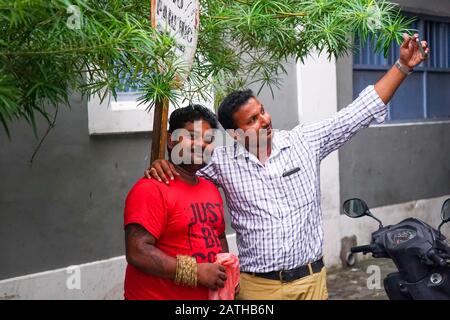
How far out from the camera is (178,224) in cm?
288

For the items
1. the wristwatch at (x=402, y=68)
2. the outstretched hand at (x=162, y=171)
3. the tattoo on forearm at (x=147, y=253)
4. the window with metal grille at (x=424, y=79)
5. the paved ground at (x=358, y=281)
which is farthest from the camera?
the window with metal grille at (x=424, y=79)

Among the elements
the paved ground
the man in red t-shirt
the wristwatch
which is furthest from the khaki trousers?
the paved ground

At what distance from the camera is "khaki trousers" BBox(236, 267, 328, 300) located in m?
3.24

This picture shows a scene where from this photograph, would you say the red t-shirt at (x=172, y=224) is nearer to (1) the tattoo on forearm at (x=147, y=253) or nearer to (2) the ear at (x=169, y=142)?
(1) the tattoo on forearm at (x=147, y=253)

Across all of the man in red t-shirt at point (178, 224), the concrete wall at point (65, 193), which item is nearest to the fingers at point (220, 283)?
the man in red t-shirt at point (178, 224)

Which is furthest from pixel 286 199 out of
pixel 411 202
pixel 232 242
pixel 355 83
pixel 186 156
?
pixel 411 202

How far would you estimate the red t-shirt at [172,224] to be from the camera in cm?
281

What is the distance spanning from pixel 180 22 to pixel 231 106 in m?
0.50

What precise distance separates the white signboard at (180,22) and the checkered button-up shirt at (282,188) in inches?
23.5

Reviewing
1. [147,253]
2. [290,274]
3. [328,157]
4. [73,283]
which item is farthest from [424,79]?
[147,253]

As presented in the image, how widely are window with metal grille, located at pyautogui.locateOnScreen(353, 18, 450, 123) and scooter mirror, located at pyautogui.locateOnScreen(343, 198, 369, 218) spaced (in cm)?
496

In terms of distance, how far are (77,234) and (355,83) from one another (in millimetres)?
4018

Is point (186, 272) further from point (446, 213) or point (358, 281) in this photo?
point (358, 281)

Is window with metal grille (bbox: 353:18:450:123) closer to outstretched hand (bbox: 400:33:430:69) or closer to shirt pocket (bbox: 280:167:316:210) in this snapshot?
outstretched hand (bbox: 400:33:430:69)
